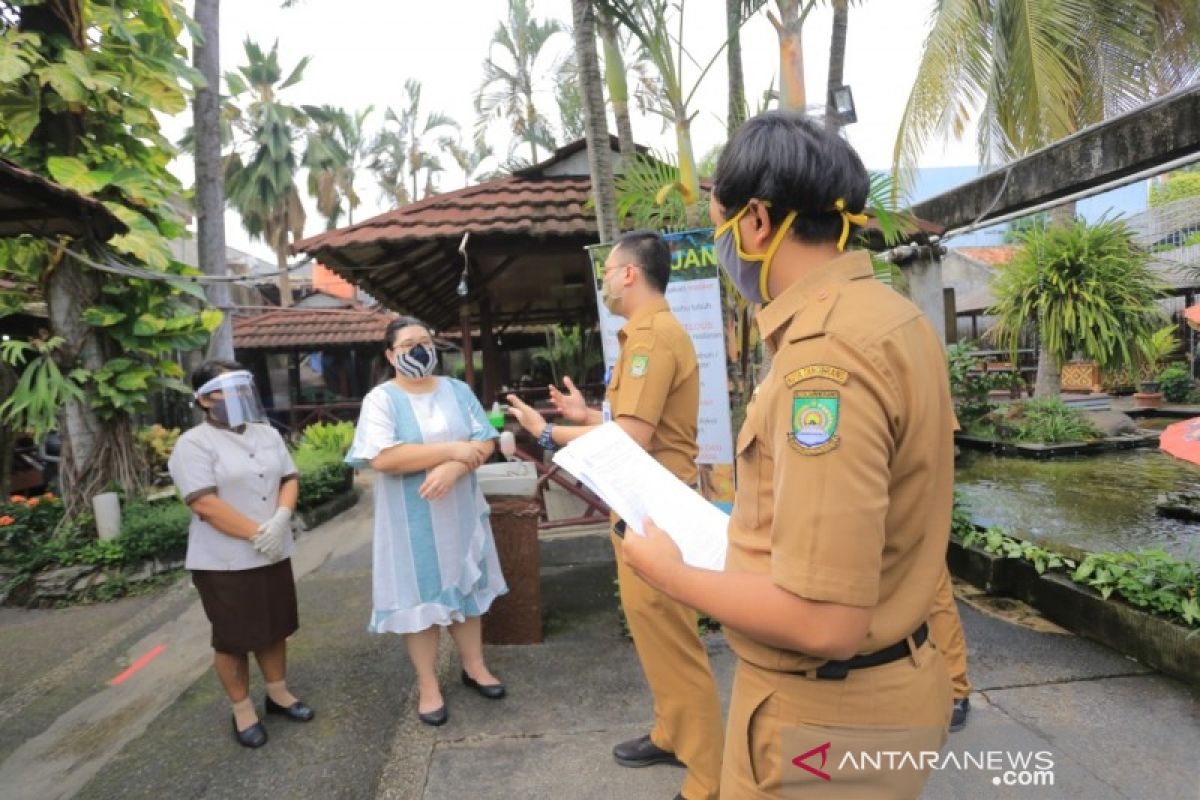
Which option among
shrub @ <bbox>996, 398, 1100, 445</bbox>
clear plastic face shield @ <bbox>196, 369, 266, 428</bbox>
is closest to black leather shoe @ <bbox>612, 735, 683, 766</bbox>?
clear plastic face shield @ <bbox>196, 369, 266, 428</bbox>

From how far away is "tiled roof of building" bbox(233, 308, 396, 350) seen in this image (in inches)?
621

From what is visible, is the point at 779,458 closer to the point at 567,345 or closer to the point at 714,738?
the point at 714,738

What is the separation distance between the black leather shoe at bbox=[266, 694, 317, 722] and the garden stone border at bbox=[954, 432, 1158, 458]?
26.6 feet

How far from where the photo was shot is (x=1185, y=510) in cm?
522

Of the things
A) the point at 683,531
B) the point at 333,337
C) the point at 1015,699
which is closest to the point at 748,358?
the point at 1015,699

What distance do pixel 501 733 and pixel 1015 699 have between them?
7.46ft

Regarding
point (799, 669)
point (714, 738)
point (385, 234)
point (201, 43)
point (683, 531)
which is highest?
point (201, 43)

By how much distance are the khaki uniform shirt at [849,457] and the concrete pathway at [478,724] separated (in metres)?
1.82

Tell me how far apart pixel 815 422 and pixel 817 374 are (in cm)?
7

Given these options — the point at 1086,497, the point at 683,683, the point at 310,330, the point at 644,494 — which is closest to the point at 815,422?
the point at 644,494

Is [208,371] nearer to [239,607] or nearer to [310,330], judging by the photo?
[239,607]

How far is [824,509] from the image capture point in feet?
3.01

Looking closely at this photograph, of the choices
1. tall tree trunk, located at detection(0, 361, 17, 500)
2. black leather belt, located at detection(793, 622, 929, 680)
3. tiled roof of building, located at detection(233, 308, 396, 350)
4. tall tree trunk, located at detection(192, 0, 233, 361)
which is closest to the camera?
black leather belt, located at detection(793, 622, 929, 680)

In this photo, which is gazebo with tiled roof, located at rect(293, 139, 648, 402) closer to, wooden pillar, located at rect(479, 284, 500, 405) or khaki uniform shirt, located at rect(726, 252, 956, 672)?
wooden pillar, located at rect(479, 284, 500, 405)
